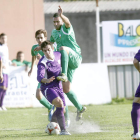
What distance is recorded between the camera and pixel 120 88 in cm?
1328

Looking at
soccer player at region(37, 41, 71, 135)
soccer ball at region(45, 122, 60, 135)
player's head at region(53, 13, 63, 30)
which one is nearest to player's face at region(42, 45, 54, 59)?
soccer player at region(37, 41, 71, 135)

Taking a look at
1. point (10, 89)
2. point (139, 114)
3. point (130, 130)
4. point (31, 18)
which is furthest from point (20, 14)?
point (139, 114)

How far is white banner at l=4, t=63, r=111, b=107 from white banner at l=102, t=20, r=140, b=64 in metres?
0.94

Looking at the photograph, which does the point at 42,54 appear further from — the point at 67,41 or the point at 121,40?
the point at 121,40

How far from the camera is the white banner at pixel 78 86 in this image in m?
12.0

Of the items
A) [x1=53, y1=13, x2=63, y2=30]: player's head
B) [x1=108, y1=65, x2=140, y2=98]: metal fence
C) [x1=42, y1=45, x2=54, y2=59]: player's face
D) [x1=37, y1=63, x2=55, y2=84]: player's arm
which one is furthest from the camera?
[x1=108, y1=65, x2=140, y2=98]: metal fence

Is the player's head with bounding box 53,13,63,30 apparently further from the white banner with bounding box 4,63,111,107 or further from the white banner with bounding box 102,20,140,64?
the white banner with bounding box 102,20,140,64

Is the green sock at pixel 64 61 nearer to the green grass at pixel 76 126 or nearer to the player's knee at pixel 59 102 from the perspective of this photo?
the player's knee at pixel 59 102

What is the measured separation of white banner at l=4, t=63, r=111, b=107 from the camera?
474 inches

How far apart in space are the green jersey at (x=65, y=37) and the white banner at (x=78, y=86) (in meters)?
5.06

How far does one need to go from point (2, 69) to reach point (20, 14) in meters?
4.65

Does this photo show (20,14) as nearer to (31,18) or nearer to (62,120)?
(31,18)

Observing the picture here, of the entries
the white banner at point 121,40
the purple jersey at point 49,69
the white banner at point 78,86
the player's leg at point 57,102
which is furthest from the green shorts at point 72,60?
the white banner at point 121,40

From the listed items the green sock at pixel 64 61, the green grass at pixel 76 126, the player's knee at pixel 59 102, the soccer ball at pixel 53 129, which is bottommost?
the green grass at pixel 76 126
